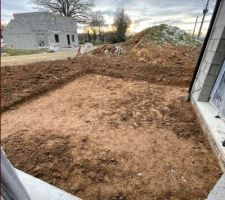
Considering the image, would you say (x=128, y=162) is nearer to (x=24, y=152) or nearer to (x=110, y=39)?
(x=24, y=152)

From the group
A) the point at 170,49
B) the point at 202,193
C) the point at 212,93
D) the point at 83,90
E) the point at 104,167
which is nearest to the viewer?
the point at 202,193

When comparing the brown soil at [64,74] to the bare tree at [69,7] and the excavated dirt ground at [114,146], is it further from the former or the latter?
the bare tree at [69,7]

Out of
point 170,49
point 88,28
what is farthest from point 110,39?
point 170,49

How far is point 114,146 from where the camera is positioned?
2.50m

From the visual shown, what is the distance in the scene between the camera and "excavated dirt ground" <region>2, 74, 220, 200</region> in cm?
194

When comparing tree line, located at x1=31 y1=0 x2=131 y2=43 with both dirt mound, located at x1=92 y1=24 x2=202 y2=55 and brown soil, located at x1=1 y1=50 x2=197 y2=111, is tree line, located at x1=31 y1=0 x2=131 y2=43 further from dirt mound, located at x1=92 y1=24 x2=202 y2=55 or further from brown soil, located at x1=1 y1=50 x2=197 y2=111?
brown soil, located at x1=1 y1=50 x2=197 y2=111

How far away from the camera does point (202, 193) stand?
187cm

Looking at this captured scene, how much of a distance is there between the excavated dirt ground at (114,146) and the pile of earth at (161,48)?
3784 millimetres

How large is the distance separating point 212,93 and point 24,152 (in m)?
3.24

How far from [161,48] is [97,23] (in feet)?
73.0

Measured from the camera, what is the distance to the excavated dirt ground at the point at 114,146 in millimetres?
1943

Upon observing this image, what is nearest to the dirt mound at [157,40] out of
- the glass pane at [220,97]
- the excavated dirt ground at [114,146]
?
the excavated dirt ground at [114,146]

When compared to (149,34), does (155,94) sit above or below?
below

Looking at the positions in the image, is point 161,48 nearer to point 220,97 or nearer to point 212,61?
point 212,61
